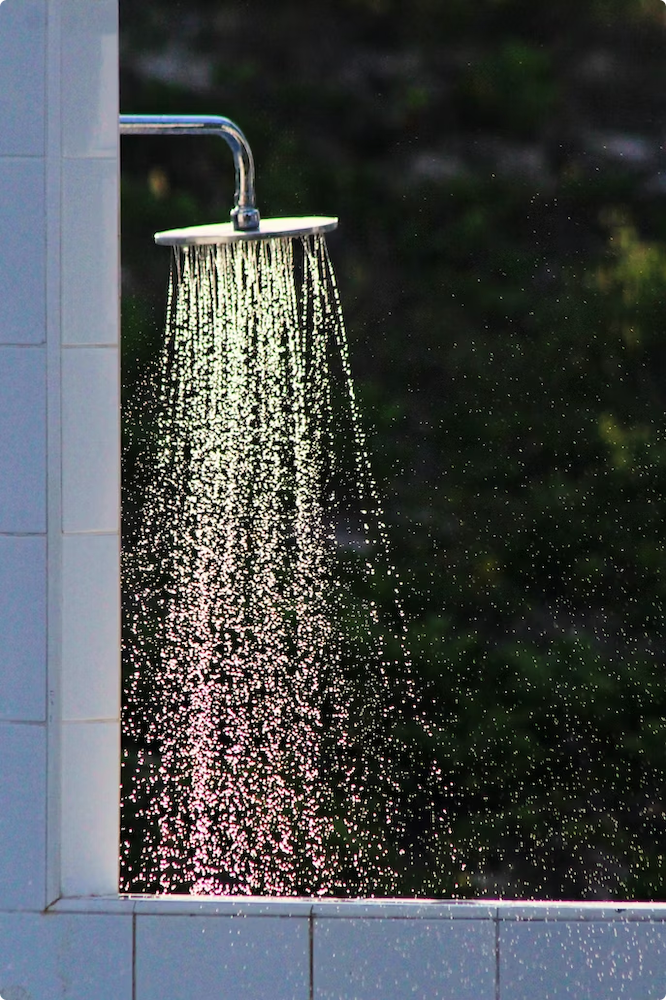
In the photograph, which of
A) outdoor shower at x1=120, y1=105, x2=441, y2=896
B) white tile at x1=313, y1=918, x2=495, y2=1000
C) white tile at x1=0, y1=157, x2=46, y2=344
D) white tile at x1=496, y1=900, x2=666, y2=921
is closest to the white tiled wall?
white tile at x1=0, y1=157, x2=46, y2=344

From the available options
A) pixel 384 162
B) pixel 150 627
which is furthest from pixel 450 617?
pixel 384 162

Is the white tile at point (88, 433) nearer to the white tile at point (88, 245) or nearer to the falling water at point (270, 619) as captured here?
the white tile at point (88, 245)

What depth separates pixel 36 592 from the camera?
101 centimetres

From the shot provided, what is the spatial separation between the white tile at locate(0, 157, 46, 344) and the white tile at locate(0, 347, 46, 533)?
2 centimetres

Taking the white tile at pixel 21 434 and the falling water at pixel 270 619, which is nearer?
the white tile at pixel 21 434

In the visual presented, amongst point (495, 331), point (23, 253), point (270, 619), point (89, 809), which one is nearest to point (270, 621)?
point (270, 619)

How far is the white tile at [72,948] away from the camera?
1.01m

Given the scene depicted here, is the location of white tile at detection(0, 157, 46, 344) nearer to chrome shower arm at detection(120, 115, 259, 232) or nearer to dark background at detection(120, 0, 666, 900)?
chrome shower arm at detection(120, 115, 259, 232)

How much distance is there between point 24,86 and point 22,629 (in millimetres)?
484

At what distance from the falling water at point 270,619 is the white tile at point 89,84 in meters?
1.48

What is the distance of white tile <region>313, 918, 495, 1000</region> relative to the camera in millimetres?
987

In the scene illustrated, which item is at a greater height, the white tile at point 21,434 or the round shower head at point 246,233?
the round shower head at point 246,233

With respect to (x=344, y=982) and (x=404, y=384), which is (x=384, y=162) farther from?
(x=344, y=982)

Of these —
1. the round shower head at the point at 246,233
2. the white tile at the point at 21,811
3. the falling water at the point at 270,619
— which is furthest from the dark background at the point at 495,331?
the white tile at the point at 21,811
